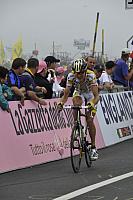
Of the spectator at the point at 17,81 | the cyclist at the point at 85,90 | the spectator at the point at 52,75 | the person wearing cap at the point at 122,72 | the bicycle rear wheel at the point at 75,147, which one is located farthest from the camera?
the person wearing cap at the point at 122,72

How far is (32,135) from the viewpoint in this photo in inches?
412

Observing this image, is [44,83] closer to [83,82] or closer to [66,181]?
[83,82]

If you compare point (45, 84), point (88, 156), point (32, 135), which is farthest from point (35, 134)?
point (45, 84)

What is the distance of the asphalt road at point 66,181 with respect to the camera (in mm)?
7477

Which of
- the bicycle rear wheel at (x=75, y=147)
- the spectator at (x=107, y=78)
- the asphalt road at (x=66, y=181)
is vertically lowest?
the asphalt road at (x=66, y=181)

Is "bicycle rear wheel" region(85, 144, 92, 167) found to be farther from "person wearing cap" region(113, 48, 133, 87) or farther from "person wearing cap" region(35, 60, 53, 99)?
"person wearing cap" region(113, 48, 133, 87)

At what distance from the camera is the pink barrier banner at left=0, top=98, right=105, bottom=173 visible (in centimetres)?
966

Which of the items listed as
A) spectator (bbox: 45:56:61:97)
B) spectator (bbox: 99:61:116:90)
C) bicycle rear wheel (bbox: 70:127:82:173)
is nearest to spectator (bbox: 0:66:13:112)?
bicycle rear wheel (bbox: 70:127:82:173)

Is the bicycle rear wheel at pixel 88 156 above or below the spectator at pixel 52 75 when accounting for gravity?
below

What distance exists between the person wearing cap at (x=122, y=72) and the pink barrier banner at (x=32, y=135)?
12.9ft

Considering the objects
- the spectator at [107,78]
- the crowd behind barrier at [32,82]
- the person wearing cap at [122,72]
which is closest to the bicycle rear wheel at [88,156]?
the crowd behind barrier at [32,82]

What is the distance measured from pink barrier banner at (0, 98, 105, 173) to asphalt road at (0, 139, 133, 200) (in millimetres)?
205

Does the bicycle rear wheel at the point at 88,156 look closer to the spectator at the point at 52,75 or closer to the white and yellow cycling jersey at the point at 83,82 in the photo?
the white and yellow cycling jersey at the point at 83,82

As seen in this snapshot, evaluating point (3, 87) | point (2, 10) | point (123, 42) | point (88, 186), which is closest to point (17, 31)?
point (2, 10)
